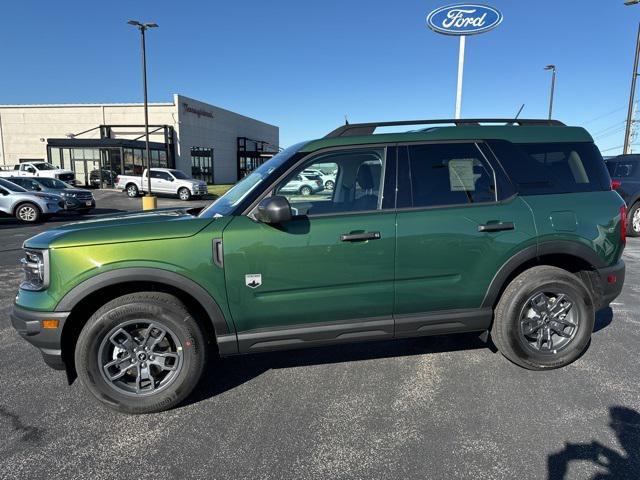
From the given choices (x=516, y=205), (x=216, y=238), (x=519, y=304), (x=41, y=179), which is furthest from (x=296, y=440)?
(x=41, y=179)

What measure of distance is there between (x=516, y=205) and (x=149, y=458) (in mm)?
3141

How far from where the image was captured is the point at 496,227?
3068 mm

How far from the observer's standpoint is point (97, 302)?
2.83m

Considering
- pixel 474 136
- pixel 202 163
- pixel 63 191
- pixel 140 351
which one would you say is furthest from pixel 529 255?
pixel 202 163

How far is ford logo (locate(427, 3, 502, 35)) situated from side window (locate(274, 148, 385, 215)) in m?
12.8

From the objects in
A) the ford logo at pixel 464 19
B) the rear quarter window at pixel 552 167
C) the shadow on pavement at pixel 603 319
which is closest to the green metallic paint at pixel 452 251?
the rear quarter window at pixel 552 167

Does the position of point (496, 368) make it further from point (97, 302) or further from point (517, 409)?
point (97, 302)

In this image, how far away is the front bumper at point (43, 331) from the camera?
8.61 ft

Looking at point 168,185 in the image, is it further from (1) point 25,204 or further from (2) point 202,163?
(2) point 202,163

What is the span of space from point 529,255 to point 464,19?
13.1 m

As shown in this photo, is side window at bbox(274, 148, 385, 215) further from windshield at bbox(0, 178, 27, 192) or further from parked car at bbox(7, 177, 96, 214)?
windshield at bbox(0, 178, 27, 192)

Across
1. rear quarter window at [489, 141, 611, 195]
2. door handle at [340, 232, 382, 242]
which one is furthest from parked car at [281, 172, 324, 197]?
rear quarter window at [489, 141, 611, 195]

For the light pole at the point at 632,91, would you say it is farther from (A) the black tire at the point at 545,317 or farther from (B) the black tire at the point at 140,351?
(B) the black tire at the point at 140,351

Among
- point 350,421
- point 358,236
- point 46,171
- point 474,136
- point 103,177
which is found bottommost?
point 350,421
